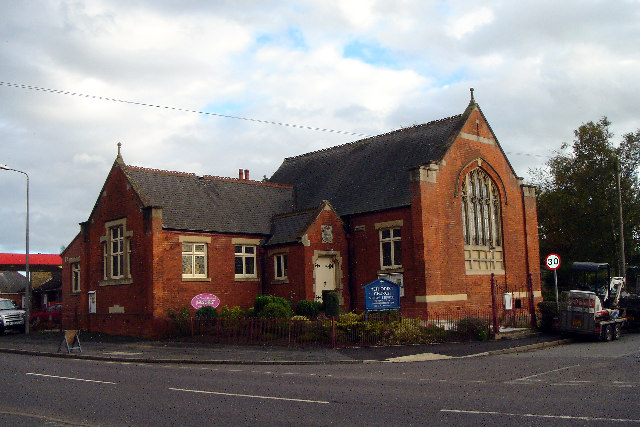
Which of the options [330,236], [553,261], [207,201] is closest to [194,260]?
[207,201]

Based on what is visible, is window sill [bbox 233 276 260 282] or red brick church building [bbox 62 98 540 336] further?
window sill [bbox 233 276 260 282]

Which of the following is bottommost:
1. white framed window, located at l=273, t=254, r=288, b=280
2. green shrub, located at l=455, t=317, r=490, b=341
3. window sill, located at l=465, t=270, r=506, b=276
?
green shrub, located at l=455, t=317, r=490, b=341

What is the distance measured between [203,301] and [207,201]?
17.5ft

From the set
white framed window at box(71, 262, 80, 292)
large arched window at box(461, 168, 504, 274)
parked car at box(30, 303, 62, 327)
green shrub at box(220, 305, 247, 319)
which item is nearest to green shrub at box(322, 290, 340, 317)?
green shrub at box(220, 305, 247, 319)

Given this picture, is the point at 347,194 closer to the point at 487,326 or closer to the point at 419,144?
the point at 419,144

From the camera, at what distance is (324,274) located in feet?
96.7

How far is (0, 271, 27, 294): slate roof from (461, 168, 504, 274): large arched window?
2234 inches

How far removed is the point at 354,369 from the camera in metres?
16.6

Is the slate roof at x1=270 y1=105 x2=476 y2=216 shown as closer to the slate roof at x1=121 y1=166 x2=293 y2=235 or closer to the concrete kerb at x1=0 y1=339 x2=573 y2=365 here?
the slate roof at x1=121 y1=166 x2=293 y2=235

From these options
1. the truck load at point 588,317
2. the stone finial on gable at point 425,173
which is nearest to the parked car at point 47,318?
the stone finial on gable at point 425,173

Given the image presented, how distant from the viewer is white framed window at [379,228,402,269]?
94.2 ft

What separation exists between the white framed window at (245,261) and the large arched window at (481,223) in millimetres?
10113

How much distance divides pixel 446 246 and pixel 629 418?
19.6m

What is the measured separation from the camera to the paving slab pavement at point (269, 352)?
62.0 feet
